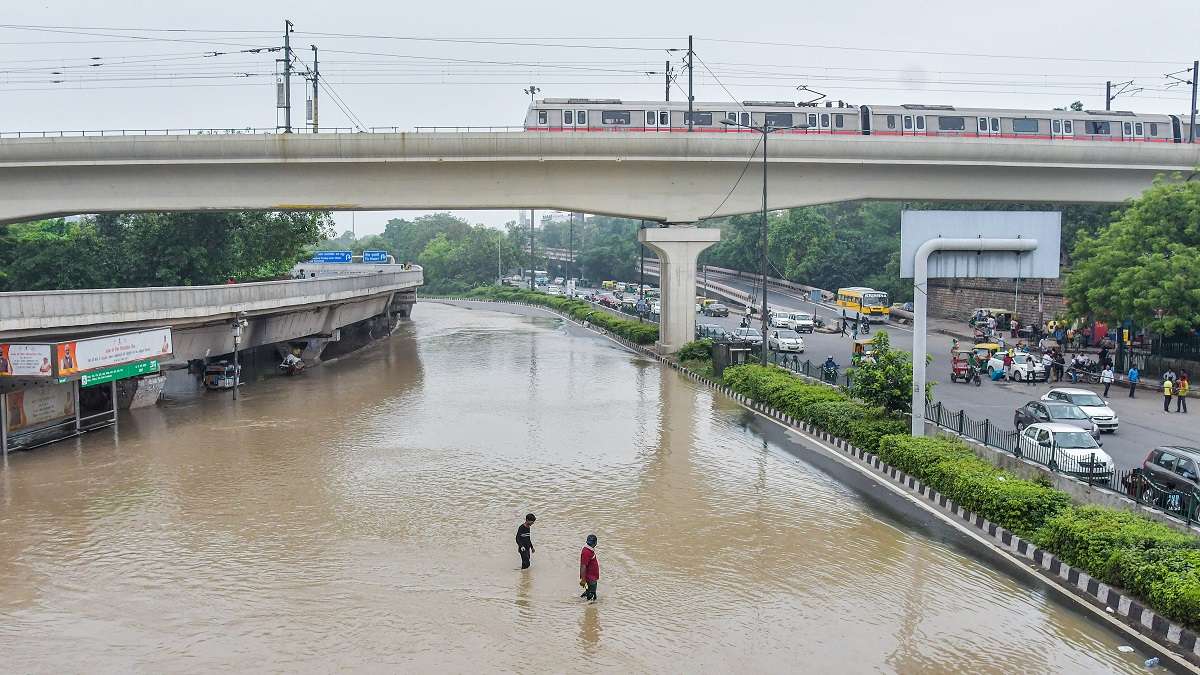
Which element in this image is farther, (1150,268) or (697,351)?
(697,351)

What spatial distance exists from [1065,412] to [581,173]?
71.5 feet

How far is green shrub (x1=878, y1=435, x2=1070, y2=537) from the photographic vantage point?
628 inches

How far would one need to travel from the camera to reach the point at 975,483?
58.2 feet

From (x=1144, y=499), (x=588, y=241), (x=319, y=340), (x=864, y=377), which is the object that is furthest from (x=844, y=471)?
(x=588, y=241)

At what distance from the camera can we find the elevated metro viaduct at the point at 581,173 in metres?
36.4

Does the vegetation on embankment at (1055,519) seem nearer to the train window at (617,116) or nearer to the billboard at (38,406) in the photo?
the train window at (617,116)

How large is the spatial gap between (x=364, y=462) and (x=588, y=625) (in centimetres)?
1176

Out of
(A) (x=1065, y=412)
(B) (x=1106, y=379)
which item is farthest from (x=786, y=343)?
(A) (x=1065, y=412)

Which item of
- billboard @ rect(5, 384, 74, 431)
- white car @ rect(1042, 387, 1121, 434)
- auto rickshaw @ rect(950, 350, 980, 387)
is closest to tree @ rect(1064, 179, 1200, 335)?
auto rickshaw @ rect(950, 350, 980, 387)

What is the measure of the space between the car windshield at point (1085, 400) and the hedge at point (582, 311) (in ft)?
80.8

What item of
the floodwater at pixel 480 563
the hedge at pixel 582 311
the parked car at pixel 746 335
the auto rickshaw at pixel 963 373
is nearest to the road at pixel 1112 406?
the auto rickshaw at pixel 963 373

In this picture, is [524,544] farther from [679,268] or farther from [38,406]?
[679,268]

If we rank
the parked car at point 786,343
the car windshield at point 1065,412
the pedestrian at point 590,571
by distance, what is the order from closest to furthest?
the pedestrian at point 590,571 → the car windshield at point 1065,412 → the parked car at point 786,343

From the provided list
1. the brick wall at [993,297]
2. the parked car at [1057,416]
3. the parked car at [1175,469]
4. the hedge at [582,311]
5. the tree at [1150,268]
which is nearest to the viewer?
the parked car at [1175,469]
